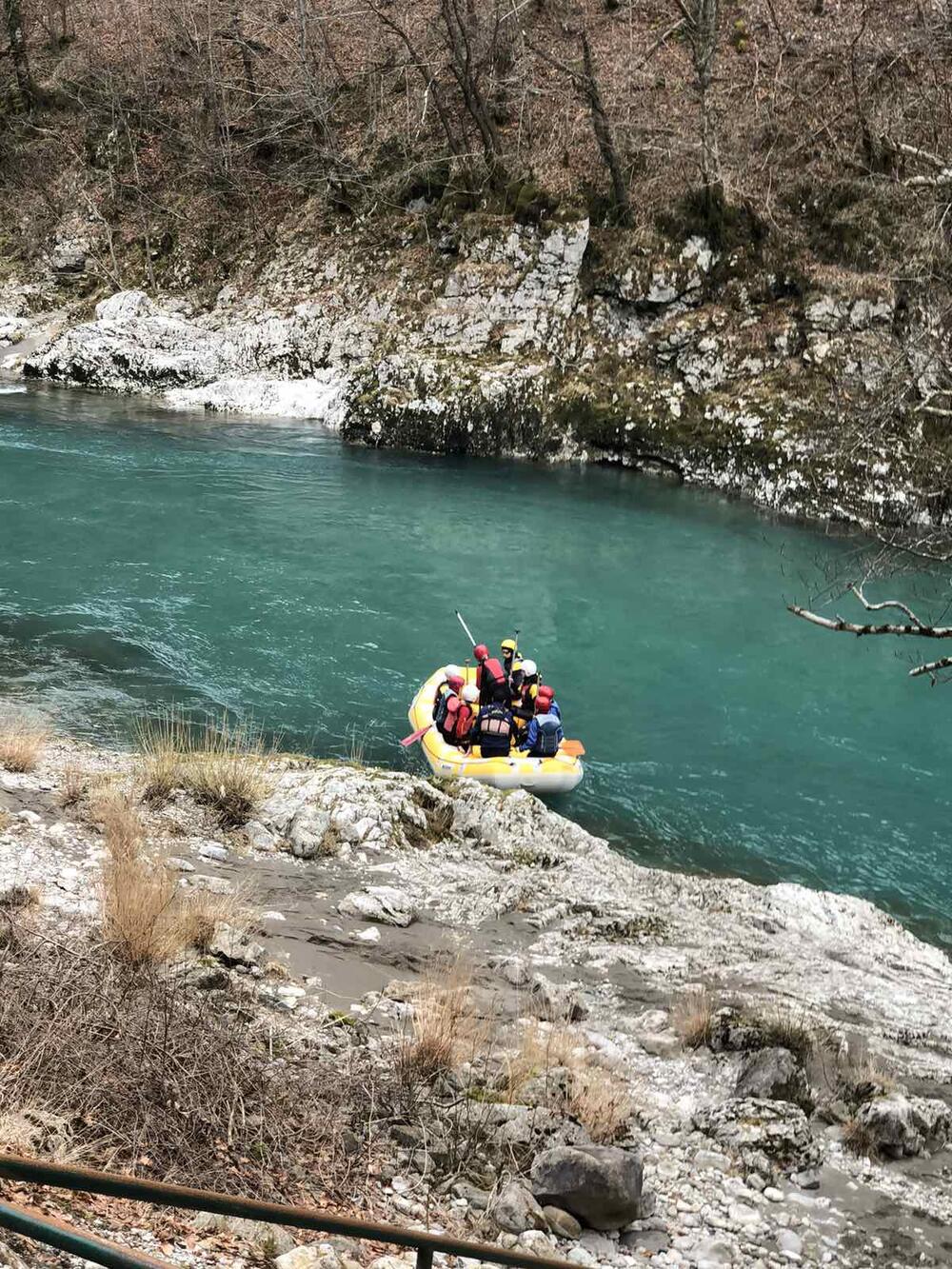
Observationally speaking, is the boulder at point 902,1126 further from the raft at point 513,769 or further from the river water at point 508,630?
the raft at point 513,769

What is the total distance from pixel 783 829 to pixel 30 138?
132 feet

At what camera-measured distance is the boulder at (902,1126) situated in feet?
16.7

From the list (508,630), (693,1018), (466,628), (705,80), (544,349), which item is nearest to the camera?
(693,1018)

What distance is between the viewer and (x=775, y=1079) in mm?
5449

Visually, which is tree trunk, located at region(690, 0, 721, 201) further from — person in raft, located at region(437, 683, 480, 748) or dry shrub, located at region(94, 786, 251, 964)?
dry shrub, located at region(94, 786, 251, 964)

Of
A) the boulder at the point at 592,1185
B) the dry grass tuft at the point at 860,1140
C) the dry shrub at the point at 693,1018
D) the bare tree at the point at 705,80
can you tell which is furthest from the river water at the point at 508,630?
the bare tree at the point at 705,80

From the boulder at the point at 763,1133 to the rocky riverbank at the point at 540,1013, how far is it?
14 millimetres

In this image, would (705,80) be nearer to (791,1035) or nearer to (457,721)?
(457,721)

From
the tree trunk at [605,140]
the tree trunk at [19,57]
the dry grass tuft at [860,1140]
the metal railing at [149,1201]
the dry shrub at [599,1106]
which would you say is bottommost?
the dry grass tuft at [860,1140]

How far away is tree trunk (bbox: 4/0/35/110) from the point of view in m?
39.7

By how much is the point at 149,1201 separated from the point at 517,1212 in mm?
2623

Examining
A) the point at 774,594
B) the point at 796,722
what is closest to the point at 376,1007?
the point at 796,722

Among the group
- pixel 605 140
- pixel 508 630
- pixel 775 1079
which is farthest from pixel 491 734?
pixel 605 140

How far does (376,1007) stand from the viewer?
19.0 ft
